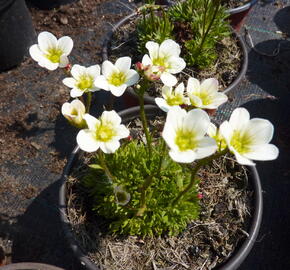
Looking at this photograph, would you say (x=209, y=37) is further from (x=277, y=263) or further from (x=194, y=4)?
(x=277, y=263)

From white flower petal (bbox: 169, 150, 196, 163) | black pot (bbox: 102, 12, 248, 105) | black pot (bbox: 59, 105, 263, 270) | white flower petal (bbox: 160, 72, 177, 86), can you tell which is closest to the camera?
white flower petal (bbox: 169, 150, 196, 163)

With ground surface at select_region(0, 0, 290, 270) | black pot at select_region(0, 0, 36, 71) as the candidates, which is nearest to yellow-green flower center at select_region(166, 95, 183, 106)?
ground surface at select_region(0, 0, 290, 270)

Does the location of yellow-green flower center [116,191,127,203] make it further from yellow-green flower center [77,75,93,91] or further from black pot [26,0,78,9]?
black pot [26,0,78,9]

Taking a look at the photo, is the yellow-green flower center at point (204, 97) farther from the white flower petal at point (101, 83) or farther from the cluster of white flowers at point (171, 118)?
the white flower petal at point (101, 83)

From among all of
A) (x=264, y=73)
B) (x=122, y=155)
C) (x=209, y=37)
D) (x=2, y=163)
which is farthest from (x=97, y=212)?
(x=264, y=73)

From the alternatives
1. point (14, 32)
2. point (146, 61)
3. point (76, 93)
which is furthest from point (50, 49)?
point (14, 32)

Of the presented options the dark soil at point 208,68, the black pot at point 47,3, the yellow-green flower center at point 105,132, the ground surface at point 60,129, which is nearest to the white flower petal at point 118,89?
Answer: the yellow-green flower center at point 105,132

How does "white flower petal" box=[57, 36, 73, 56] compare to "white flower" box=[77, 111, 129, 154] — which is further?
"white flower petal" box=[57, 36, 73, 56]
